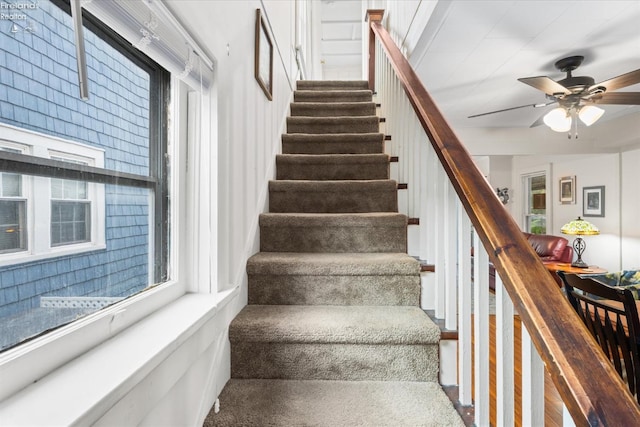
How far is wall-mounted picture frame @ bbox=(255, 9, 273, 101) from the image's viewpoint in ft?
5.49

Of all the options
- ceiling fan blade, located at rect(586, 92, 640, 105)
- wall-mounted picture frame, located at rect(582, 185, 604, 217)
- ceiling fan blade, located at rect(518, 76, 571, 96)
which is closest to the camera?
ceiling fan blade, located at rect(518, 76, 571, 96)

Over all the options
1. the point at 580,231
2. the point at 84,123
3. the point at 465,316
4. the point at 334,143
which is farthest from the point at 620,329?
the point at 580,231

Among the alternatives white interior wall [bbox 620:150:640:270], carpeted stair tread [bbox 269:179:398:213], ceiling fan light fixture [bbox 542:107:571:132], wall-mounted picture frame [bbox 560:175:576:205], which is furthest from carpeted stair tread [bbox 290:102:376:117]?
wall-mounted picture frame [bbox 560:175:576:205]

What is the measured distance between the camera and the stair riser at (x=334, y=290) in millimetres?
1395

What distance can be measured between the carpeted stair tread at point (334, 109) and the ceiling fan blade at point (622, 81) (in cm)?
183

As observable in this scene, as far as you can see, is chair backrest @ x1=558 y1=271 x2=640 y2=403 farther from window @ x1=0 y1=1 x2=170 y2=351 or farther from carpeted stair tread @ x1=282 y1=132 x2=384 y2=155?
window @ x1=0 y1=1 x2=170 y2=351

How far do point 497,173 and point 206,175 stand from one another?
7.25 meters

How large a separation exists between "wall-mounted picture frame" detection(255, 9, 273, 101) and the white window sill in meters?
1.34

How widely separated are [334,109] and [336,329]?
7.43 ft

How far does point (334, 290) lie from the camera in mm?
1414

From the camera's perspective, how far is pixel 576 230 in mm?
4496

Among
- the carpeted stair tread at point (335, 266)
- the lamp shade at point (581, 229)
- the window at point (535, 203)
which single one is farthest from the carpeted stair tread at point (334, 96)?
the window at point (535, 203)

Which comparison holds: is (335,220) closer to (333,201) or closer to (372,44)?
(333,201)

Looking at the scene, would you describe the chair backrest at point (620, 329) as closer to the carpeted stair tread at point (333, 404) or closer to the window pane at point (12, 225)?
the carpeted stair tread at point (333, 404)
